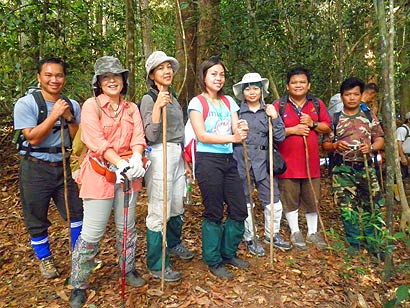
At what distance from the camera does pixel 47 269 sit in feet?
14.0

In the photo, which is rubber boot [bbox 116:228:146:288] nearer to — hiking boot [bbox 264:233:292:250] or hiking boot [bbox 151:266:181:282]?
hiking boot [bbox 151:266:181:282]

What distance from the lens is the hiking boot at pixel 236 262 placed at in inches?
171

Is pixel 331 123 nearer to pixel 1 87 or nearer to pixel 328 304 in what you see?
pixel 328 304

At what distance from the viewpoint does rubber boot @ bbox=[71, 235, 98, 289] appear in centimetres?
360

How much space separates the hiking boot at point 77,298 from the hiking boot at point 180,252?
1.16m

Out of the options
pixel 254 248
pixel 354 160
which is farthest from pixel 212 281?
pixel 354 160

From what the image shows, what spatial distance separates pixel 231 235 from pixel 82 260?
1526 mm

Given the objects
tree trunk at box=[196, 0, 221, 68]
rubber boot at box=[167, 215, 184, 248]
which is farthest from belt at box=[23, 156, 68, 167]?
tree trunk at box=[196, 0, 221, 68]

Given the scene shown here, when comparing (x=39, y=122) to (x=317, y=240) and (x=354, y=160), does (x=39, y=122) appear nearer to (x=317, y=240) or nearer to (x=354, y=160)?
(x=317, y=240)

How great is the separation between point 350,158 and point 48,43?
493 centimetres

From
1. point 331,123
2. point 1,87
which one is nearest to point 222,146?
point 331,123

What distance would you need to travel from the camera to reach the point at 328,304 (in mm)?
3918

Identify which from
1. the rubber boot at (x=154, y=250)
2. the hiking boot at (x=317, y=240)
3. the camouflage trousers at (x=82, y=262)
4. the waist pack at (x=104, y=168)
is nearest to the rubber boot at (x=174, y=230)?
the rubber boot at (x=154, y=250)

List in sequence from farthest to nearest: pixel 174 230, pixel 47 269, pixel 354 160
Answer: pixel 354 160 < pixel 174 230 < pixel 47 269
